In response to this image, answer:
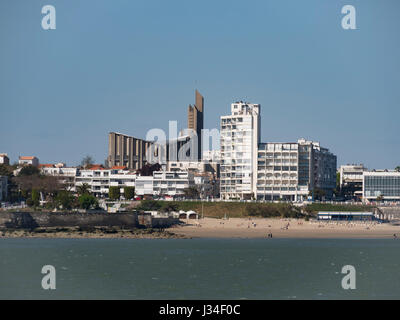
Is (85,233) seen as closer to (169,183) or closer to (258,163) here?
(169,183)

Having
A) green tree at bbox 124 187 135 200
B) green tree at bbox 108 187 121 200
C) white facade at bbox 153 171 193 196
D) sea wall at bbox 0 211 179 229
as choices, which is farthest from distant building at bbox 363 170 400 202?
sea wall at bbox 0 211 179 229

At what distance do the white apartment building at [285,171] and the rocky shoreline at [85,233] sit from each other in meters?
44.2

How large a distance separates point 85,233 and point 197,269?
170ft

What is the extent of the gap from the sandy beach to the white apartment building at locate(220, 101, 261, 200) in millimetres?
25700

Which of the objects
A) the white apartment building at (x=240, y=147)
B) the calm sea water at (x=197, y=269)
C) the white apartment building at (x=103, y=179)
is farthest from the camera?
the white apartment building at (x=103, y=179)

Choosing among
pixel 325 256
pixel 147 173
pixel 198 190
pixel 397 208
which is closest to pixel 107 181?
pixel 147 173

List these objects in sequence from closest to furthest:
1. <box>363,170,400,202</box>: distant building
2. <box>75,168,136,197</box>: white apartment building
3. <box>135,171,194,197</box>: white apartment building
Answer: <box>363,170,400,202</box>: distant building, <box>135,171,194,197</box>: white apartment building, <box>75,168,136,197</box>: white apartment building

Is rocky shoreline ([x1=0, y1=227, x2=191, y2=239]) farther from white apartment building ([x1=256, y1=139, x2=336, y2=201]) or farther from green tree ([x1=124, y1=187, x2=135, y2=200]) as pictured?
white apartment building ([x1=256, y1=139, x2=336, y2=201])

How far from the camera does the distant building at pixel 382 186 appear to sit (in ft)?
577

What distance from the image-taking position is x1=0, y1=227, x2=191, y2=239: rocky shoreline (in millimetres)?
124688

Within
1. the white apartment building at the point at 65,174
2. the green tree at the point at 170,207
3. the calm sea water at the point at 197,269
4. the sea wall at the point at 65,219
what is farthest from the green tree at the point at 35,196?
the calm sea water at the point at 197,269

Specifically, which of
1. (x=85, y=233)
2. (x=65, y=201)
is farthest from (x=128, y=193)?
(x=85, y=233)

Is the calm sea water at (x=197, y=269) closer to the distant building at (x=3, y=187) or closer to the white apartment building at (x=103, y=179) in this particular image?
the distant building at (x=3, y=187)
